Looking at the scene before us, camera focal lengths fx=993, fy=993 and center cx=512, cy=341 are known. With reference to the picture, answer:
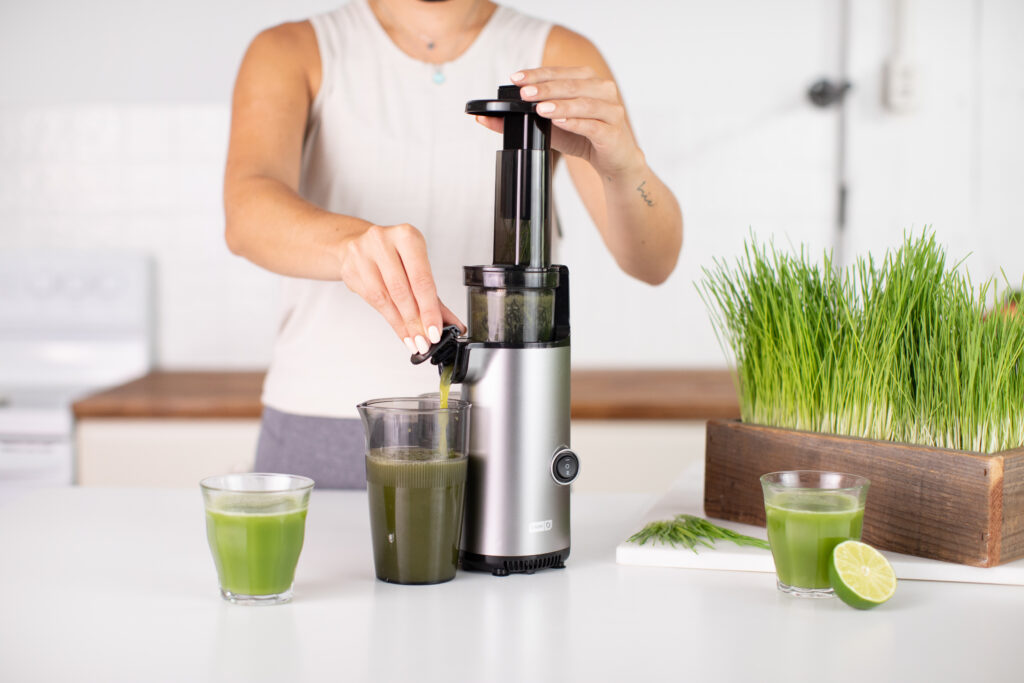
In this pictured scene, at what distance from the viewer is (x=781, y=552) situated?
99 cm

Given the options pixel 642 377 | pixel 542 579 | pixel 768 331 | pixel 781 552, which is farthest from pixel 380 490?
pixel 642 377

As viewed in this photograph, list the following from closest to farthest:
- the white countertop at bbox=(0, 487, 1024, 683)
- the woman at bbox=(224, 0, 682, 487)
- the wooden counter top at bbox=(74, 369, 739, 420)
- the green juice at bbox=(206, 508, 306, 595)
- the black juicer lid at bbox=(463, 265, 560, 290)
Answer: the white countertop at bbox=(0, 487, 1024, 683)
the green juice at bbox=(206, 508, 306, 595)
the black juicer lid at bbox=(463, 265, 560, 290)
the woman at bbox=(224, 0, 682, 487)
the wooden counter top at bbox=(74, 369, 739, 420)

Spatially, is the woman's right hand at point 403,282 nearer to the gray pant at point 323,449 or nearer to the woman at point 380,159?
the woman at point 380,159

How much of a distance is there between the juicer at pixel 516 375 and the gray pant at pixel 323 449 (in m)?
0.60

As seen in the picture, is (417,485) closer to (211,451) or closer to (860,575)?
(860,575)

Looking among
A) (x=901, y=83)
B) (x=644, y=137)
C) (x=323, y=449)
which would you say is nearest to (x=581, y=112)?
(x=323, y=449)

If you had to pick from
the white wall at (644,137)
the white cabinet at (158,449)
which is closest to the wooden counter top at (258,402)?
the white cabinet at (158,449)

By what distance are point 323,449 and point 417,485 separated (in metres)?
0.69

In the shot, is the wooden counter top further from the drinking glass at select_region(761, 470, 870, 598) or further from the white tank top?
the drinking glass at select_region(761, 470, 870, 598)

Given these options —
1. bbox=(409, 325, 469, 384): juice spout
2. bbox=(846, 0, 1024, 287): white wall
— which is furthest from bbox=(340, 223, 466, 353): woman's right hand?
bbox=(846, 0, 1024, 287): white wall

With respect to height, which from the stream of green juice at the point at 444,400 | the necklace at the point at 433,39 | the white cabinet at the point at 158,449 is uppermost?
the necklace at the point at 433,39

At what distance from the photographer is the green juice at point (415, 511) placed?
98 centimetres

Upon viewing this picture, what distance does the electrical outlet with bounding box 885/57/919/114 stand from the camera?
117 inches

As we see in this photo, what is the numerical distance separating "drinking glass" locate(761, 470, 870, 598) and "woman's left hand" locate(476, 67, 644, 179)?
0.43 m
